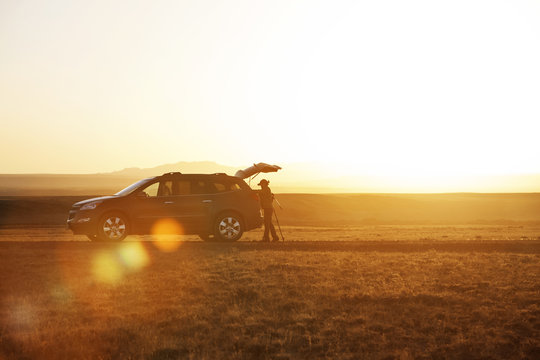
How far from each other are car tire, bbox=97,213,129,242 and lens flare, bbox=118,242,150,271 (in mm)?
631

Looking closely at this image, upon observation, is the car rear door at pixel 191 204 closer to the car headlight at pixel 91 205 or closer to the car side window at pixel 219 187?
the car side window at pixel 219 187

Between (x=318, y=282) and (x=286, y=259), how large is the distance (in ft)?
8.58

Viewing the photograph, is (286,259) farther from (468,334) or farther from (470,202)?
(470,202)

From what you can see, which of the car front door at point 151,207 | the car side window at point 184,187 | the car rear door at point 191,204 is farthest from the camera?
the car side window at point 184,187

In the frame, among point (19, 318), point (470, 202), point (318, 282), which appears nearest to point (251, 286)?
point (318, 282)

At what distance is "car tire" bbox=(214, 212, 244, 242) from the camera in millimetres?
17031

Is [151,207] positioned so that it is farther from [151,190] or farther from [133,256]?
[133,256]

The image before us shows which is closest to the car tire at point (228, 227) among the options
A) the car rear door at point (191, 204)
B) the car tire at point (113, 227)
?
the car rear door at point (191, 204)

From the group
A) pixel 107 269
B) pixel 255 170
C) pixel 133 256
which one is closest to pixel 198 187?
pixel 255 170

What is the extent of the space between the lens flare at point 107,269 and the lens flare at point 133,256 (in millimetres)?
237

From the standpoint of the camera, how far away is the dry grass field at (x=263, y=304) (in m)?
8.62

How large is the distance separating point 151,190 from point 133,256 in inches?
107

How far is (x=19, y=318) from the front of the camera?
9.71 m

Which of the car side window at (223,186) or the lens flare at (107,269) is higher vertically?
the car side window at (223,186)
